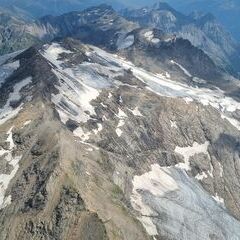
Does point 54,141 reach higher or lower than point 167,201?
higher

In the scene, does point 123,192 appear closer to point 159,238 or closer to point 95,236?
point 159,238

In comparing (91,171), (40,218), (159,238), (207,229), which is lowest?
(207,229)

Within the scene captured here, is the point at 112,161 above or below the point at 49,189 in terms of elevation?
below

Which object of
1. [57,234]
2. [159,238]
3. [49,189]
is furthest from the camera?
[159,238]

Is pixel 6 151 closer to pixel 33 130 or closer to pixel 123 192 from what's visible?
pixel 33 130

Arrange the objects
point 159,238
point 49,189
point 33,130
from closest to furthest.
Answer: point 49,189 < point 159,238 < point 33,130

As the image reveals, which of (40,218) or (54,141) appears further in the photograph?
(54,141)

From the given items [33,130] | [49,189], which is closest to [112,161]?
[33,130]

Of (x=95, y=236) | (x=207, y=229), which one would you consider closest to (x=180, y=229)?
(x=207, y=229)

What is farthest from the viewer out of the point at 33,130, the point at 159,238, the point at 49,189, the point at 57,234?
the point at 33,130
